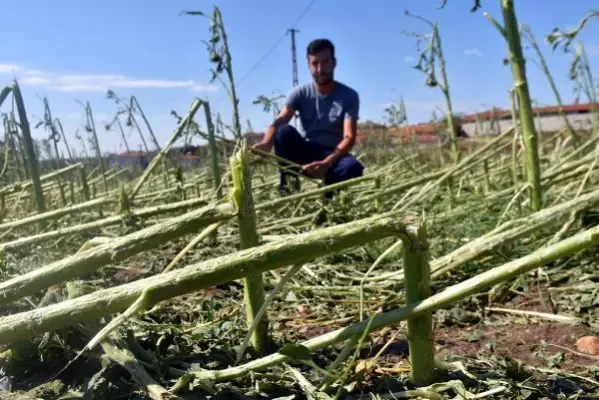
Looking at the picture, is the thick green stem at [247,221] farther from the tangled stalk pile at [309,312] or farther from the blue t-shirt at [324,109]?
the blue t-shirt at [324,109]

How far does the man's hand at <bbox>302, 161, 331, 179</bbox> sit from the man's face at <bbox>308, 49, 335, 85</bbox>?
2.23ft

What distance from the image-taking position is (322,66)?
439cm

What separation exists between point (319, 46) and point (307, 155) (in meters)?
0.76

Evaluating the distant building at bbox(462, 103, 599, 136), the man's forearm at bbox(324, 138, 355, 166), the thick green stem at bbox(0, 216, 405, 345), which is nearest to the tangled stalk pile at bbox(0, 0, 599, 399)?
the thick green stem at bbox(0, 216, 405, 345)

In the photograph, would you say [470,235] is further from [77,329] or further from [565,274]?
[77,329]

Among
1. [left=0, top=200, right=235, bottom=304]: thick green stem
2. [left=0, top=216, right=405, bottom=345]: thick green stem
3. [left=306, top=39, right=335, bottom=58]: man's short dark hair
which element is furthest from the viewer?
[left=306, top=39, right=335, bottom=58]: man's short dark hair

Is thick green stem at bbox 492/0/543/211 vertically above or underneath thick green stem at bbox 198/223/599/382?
above

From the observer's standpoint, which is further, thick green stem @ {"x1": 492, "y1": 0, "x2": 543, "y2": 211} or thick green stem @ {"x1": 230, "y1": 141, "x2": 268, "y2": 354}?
thick green stem @ {"x1": 492, "y1": 0, "x2": 543, "y2": 211}

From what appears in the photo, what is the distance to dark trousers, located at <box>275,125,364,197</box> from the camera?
4.30m

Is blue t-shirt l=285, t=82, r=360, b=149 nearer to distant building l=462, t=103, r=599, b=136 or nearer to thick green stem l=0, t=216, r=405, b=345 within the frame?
distant building l=462, t=103, r=599, b=136

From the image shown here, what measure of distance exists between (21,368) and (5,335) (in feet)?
1.04

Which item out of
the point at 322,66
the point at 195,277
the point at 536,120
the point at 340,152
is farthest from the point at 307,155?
the point at 536,120

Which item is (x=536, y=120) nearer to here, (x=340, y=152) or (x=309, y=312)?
(x=340, y=152)

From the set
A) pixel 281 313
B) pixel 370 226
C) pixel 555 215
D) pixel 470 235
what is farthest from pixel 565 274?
pixel 370 226
